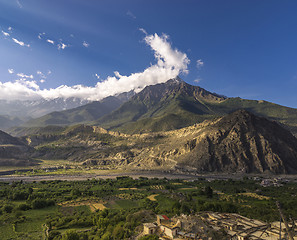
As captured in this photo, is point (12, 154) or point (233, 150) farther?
point (12, 154)

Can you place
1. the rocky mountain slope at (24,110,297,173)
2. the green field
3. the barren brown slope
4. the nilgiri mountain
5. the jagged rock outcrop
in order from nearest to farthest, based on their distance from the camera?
the green field
the jagged rock outcrop
the barren brown slope
the rocky mountain slope at (24,110,297,173)
the nilgiri mountain

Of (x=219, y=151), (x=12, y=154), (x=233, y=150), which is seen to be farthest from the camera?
(x=12, y=154)

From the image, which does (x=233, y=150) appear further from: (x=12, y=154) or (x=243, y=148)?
(x=12, y=154)

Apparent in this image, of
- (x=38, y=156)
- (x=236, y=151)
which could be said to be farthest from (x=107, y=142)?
(x=236, y=151)

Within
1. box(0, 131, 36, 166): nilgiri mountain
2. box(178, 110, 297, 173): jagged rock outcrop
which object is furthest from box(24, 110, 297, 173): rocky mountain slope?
box(0, 131, 36, 166): nilgiri mountain

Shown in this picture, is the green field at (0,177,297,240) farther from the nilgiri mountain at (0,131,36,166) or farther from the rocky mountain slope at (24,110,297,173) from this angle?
the nilgiri mountain at (0,131,36,166)

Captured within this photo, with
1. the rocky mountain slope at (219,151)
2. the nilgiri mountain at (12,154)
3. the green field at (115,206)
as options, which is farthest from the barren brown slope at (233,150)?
the nilgiri mountain at (12,154)

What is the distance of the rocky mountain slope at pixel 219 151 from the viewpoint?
383 ft

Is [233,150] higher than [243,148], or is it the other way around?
[243,148]

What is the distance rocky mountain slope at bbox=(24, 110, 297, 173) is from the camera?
383 feet

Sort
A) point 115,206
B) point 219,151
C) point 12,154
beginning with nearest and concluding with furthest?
point 115,206 → point 219,151 → point 12,154

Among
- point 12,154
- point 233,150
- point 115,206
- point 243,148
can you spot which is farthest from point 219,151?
point 12,154

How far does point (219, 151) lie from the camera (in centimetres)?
12431

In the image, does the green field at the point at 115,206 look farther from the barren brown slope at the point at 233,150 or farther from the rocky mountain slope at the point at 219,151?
the rocky mountain slope at the point at 219,151
